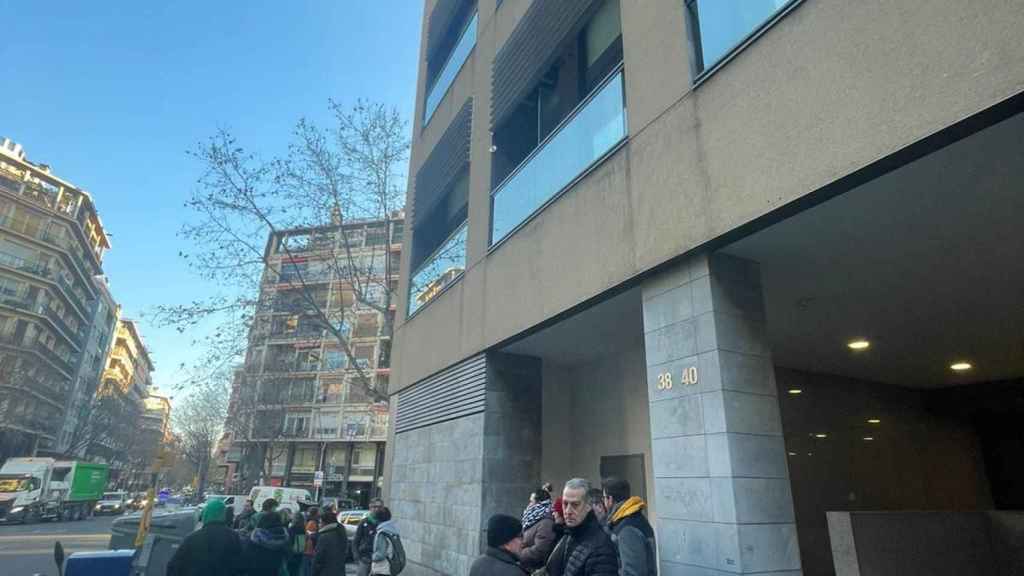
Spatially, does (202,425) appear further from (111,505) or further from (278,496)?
(278,496)

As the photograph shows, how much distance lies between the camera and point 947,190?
415 cm

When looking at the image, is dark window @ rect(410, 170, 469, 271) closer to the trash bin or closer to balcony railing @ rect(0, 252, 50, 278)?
the trash bin

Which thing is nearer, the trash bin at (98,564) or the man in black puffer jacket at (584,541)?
the man in black puffer jacket at (584,541)

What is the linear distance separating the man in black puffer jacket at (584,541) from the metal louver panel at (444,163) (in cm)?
883

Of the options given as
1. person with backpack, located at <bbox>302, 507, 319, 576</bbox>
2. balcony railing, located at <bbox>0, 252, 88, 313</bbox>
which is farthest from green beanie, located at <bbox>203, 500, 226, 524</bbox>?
balcony railing, located at <bbox>0, 252, 88, 313</bbox>

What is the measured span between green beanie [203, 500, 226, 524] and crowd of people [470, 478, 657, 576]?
107 inches

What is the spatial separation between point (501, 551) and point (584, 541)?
2.28 feet

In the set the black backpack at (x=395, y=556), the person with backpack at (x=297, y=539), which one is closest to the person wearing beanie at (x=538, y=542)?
the black backpack at (x=395, y=556)

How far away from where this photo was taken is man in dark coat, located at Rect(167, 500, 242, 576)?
4.62 meters

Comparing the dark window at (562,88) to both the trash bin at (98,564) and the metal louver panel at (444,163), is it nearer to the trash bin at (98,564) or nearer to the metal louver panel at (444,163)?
the metal louver panel at (444,163)

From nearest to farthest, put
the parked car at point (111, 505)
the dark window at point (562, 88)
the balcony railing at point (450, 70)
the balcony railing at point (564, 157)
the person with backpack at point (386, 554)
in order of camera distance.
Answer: the balcony railing at point (564, 157), the person with backpack at point (386, 554), the dark window at point (562, 88), the balcony railing at point (450, 70), the parked car at point (111, 505)

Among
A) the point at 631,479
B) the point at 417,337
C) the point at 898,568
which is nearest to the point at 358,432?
the point at 417,337

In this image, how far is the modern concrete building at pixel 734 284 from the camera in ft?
12.8

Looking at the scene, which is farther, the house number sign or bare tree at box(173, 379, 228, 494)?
bare tree at box(173, 379, 228, 494)
